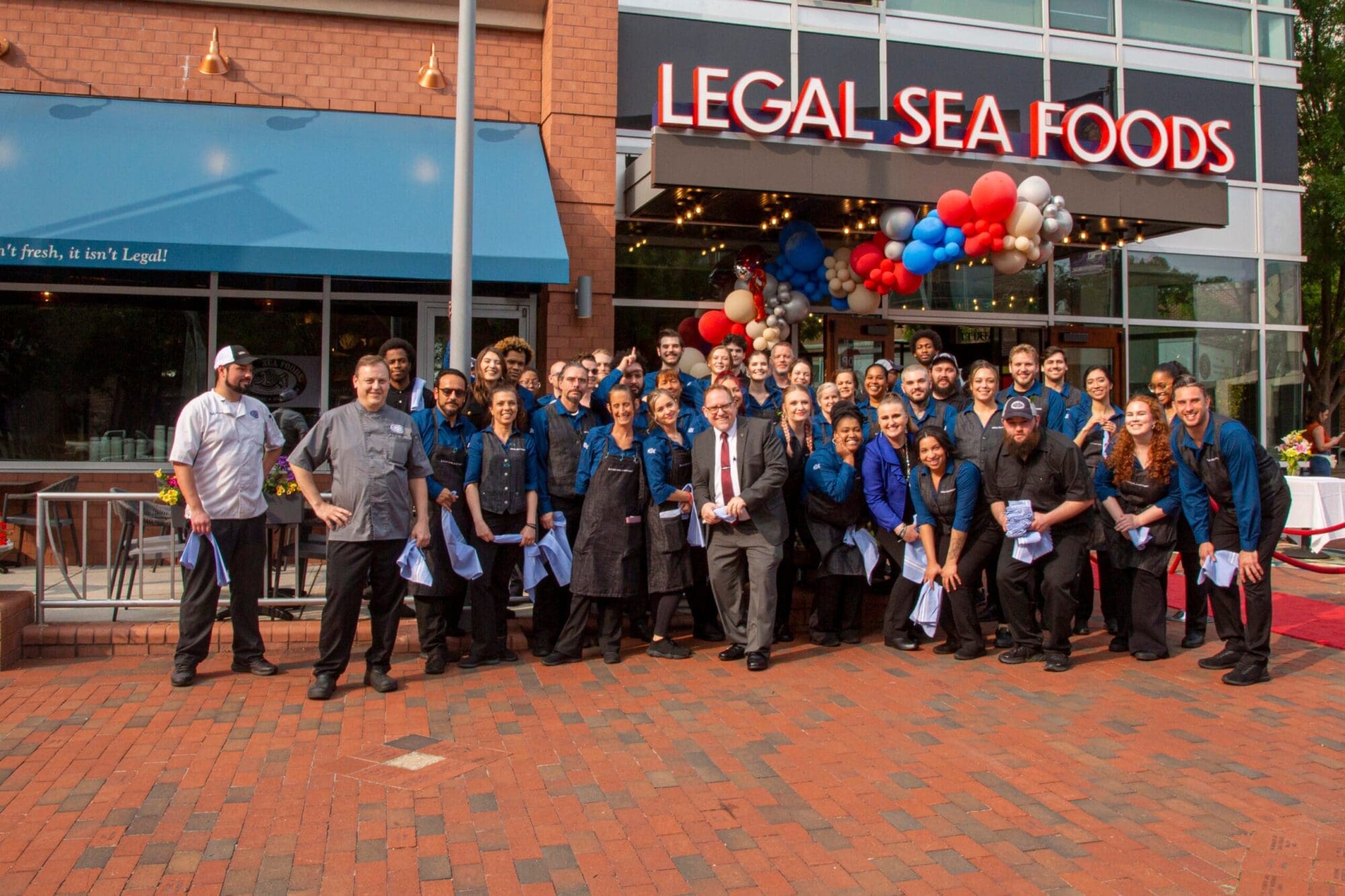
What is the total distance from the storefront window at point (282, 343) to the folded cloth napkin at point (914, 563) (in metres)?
6.72

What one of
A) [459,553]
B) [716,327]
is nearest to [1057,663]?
[459,553]

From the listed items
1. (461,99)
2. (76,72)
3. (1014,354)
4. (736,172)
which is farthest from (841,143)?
(76,72)

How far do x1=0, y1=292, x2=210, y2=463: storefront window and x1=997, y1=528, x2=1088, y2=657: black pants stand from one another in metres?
8.27

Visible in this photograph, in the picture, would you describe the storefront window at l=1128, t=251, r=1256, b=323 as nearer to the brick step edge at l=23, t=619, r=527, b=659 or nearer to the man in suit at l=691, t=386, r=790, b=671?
the man in suit at l=691, t=386, r=790, b=671

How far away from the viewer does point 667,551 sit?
6.93 m

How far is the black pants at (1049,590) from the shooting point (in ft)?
22.3

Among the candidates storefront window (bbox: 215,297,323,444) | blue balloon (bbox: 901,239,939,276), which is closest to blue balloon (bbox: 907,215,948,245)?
blue balloon (bbox: 901,239,939,276)

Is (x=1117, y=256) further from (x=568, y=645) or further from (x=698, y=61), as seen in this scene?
(x=568, y=645)

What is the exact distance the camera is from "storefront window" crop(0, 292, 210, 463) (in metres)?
10.8

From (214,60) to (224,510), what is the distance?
20.9 ft

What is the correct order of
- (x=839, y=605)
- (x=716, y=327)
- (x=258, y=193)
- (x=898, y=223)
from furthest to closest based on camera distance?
(x=716, y=327)
(x=898, y=223)
(x=258, y=193)
(x=839, y=605)

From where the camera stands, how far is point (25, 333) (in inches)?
426

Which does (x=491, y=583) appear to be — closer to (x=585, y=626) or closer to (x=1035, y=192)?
(x=585, y=626)

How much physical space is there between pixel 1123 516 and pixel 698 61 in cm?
784
